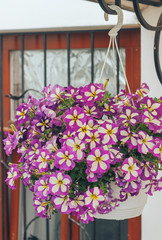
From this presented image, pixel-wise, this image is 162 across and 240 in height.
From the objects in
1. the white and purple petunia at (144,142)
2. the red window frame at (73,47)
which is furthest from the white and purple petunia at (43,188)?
the red window frame at (73,47)

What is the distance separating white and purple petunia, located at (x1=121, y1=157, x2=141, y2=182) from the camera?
27.8 inches

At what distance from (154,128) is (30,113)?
1.00ft

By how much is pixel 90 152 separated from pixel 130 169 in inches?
3.5

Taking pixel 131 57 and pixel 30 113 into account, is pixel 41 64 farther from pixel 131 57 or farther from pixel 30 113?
pixel 30 113

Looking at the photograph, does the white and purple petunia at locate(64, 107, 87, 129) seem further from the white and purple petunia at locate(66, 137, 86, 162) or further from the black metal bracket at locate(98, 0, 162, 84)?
the black metal bracket at locate(98, 0, 162, 84)

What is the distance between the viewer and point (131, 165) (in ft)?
2.34

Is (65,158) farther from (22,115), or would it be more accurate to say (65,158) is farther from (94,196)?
(22,115)

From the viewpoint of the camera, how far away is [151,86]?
1.38 metres

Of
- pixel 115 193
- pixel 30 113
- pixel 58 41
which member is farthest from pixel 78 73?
pixel 115 193

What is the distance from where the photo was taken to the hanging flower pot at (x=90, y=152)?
70 cm

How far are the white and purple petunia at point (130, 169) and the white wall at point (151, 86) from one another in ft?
2.13

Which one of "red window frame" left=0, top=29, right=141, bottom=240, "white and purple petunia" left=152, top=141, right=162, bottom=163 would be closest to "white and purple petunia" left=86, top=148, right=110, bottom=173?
"white and purple petunia" left=152, top=141, right=162, bottom=163

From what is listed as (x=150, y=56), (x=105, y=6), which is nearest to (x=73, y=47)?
(x=150, y=56)

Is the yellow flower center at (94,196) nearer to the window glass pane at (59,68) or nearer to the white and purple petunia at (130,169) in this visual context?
the white and purple petunia at (130,169)
